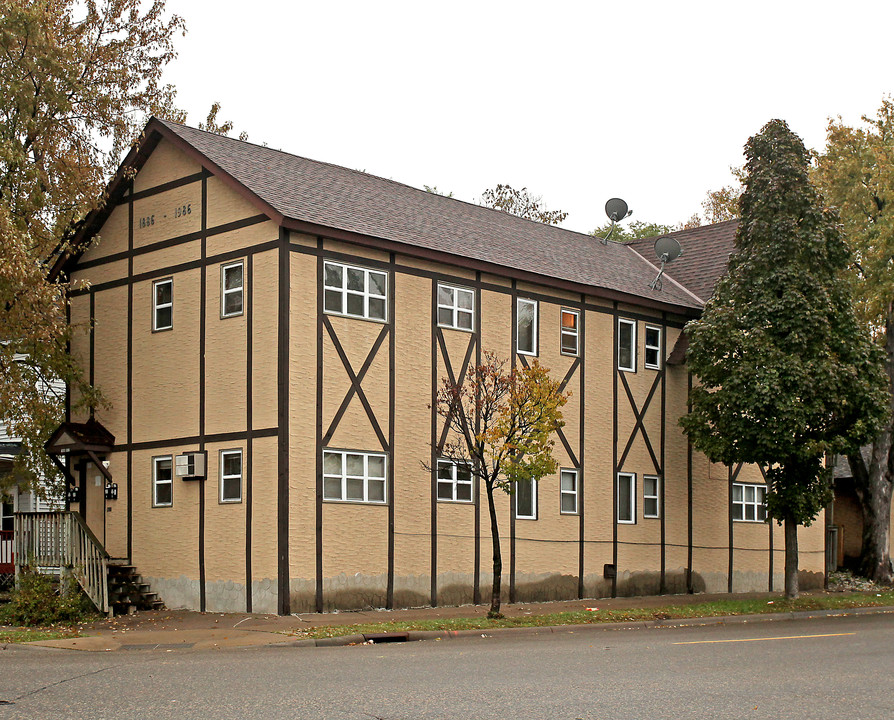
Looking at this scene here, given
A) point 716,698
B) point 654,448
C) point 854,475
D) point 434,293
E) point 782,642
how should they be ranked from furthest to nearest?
point 854,475
point 654,448
point 434,293
point 782,642
point 716,698

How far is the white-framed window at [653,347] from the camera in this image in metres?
29.5

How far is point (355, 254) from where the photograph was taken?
23094mm

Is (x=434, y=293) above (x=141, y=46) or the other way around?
the other way around

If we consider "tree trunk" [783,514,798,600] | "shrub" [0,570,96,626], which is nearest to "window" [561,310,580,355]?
"tree trunk" [783,514,798,600]

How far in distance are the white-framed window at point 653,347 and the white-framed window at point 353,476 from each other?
9.18 m

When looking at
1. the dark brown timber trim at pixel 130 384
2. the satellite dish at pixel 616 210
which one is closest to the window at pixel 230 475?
the dark brown timber trim at pixel 130 384

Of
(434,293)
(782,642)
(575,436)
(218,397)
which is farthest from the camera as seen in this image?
(575,436)

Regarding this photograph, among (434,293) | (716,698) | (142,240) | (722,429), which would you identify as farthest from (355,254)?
(716,698)

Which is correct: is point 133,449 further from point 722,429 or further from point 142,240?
point 722,429

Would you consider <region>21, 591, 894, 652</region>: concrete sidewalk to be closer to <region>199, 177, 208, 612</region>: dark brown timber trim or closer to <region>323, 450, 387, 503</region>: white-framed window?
<region>199, 177, 208, 612</region>: dark brown timber trim

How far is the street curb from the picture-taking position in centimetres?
1723

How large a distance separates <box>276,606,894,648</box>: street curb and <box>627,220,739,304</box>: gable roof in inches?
429

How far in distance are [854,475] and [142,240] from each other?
21783 mm

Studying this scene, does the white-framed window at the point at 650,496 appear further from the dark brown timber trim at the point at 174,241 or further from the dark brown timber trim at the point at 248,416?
the dark brown timber trim at the point at 174,241
